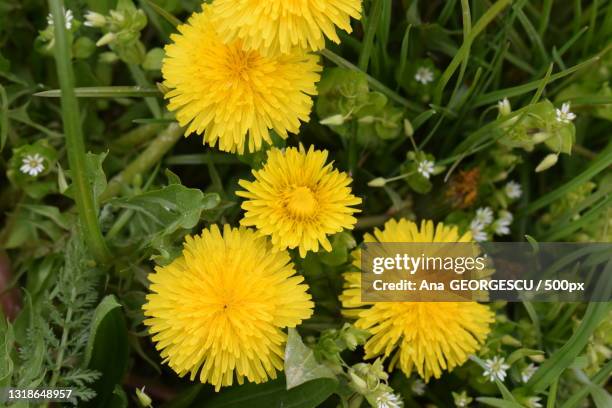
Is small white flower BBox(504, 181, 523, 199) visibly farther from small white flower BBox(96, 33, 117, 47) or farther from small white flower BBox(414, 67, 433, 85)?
small white flower BBox(96, 33, 117, 47)

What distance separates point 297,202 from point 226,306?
6.7 inches

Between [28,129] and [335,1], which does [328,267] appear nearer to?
[335,1]

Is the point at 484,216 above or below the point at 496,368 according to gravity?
above

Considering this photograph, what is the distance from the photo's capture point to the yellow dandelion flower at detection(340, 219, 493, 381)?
1.02 metres

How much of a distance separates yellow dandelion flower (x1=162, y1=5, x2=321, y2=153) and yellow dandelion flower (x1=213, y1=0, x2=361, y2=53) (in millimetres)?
37

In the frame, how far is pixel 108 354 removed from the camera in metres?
1.05

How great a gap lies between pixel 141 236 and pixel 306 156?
30cm

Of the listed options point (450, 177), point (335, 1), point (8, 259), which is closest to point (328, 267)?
point (450, 177)

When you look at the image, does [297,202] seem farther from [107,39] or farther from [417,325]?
[107,39]

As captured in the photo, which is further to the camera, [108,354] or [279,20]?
[108,354]

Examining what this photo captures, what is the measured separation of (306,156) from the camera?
1003 mm
